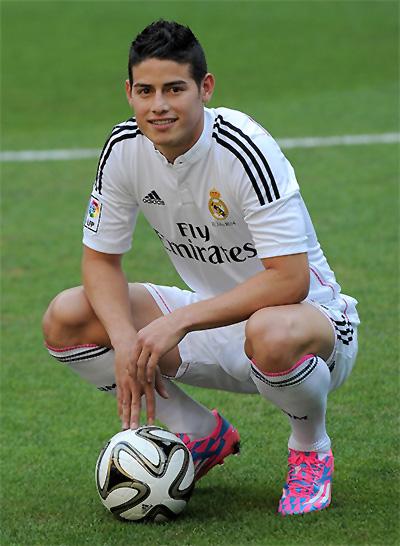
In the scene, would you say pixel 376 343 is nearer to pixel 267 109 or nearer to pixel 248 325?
pixel 248 325

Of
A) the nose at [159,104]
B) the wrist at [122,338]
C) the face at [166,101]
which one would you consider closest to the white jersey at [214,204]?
the face at [166,101]

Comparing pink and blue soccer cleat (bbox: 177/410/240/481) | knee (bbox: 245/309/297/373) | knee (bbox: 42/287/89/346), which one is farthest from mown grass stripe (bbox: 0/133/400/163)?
knee (bbox: 245/309/297/373)

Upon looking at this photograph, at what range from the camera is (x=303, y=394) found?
4.26 metres

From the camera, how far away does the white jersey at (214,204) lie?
4.29 m

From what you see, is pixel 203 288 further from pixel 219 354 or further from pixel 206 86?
pixel 206 86

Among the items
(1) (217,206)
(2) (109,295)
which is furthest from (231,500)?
(1) (217,206)

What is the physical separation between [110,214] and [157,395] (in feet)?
2.33

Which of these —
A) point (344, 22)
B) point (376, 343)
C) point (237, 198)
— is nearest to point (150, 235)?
point (376, 343)

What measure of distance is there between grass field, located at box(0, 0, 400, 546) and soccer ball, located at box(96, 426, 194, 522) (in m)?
0.07

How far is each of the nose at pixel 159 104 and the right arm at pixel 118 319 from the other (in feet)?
2.28

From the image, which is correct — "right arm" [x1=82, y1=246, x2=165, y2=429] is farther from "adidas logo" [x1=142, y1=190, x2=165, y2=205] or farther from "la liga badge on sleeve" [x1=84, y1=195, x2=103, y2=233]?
"adidas logo" [x1=142, y1=190, x2=165, y2=205]

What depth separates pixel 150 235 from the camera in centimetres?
895

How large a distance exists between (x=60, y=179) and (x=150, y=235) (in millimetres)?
1943

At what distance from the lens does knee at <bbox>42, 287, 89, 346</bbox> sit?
461cm
